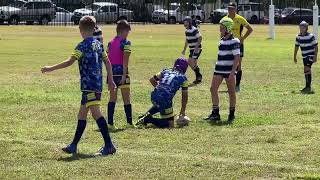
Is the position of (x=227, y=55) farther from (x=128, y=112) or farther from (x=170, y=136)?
(x=170, y=136)

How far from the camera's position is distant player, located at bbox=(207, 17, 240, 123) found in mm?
13438

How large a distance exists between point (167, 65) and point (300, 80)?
20.0 feet

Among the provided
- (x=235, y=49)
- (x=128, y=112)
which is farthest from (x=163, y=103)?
(x=235, y=49)

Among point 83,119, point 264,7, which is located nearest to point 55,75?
point 83,119

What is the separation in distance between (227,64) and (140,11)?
55235mm

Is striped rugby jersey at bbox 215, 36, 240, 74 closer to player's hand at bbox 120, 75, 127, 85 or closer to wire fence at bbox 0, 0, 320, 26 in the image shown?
player's hand at bbox 120, 75, 127, 85

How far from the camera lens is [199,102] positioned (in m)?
16.3

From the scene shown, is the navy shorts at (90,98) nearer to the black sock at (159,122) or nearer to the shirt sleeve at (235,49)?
the black sock at (159,122)

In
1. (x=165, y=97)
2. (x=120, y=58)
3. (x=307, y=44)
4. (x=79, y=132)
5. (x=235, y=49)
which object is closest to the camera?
(x=79, y=132)

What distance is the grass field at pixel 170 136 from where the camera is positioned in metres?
9.03

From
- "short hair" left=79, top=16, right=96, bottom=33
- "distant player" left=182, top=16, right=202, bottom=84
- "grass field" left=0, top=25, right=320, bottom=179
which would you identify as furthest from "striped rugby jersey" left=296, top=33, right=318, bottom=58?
"short hair" left=79, top=16, right=96, bottom=33

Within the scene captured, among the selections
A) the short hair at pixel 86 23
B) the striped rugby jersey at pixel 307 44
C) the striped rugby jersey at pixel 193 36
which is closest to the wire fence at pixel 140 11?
the striped rugby jersey at pixel 193 36

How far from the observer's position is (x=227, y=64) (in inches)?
534

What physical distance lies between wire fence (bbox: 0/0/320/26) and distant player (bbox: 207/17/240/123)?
45972mm
